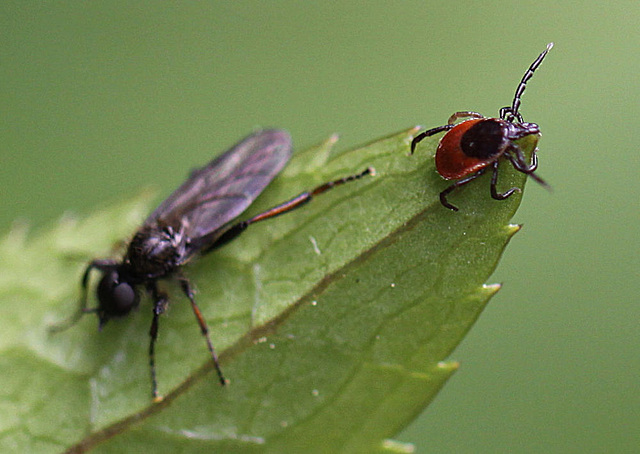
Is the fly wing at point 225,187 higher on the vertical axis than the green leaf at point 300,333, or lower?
higher

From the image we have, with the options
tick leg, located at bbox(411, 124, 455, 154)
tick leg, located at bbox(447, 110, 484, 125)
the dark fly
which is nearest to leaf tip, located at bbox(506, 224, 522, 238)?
tick leg, located at bbox(411, 124, 455, 154)

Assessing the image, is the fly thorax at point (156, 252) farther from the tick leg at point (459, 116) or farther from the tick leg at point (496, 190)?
the tick leg at point (496, 190)

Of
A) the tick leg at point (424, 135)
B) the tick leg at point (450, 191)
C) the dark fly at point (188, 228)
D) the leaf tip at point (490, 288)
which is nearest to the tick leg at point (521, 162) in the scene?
the tick leg at point (450, 191)

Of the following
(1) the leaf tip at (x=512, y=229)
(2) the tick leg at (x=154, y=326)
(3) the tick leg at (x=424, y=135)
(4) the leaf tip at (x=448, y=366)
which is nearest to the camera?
(1) the leaf tip at (x=512, y=229)

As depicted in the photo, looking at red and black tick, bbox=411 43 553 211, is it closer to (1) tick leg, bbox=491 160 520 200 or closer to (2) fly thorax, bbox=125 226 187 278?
(1) tick leg, bbox=491 160 520 200

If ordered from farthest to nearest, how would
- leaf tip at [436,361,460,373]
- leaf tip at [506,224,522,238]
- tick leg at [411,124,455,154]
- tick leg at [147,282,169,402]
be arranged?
tick leg at [147,282,169,402] → tick leg at [411,124,455,154] → leaf tip at [436,361,460,373] → leaf tip at [506,224,522,238]

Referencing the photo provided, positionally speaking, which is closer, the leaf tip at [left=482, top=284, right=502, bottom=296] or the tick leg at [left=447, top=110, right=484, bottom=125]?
the leaf tip at [left=482, top=284, right=502, bottom=296]

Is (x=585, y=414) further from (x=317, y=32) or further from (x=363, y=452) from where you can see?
(x=317, y=32)
